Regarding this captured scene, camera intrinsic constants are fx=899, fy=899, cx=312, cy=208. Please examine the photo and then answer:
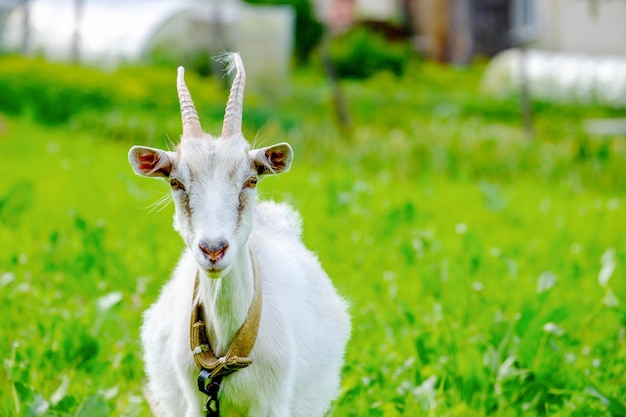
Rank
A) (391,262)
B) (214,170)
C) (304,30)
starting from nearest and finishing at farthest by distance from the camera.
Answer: (214,170) → (391,262) → (304,30)

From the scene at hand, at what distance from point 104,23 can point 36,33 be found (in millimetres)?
1451

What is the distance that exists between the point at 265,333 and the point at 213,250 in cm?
45

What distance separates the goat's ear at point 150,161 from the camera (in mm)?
2354

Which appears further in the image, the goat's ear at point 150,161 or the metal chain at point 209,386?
the metal chain at point 209,386

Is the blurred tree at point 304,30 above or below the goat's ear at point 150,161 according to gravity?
below

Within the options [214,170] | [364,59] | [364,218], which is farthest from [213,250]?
[364,59]

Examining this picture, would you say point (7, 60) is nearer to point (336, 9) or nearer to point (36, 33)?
point (36, 33)

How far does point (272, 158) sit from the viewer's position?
2.44m

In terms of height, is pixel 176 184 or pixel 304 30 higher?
pixel 176 184

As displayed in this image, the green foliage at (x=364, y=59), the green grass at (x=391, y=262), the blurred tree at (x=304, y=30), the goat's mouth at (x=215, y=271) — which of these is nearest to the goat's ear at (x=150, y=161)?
the goat's mouth at (x=215, y=271)

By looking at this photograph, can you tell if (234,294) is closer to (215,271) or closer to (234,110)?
(215,271)

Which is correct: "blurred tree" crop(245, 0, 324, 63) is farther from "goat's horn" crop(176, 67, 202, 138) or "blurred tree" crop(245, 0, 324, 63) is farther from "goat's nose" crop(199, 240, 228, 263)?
"goat's nose" crop(199, 240, 228, 263)

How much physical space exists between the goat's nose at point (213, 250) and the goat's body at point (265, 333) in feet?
0.84

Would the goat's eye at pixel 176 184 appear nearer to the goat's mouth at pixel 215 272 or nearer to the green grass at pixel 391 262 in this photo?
the goat's mouth at pixel 215 272
